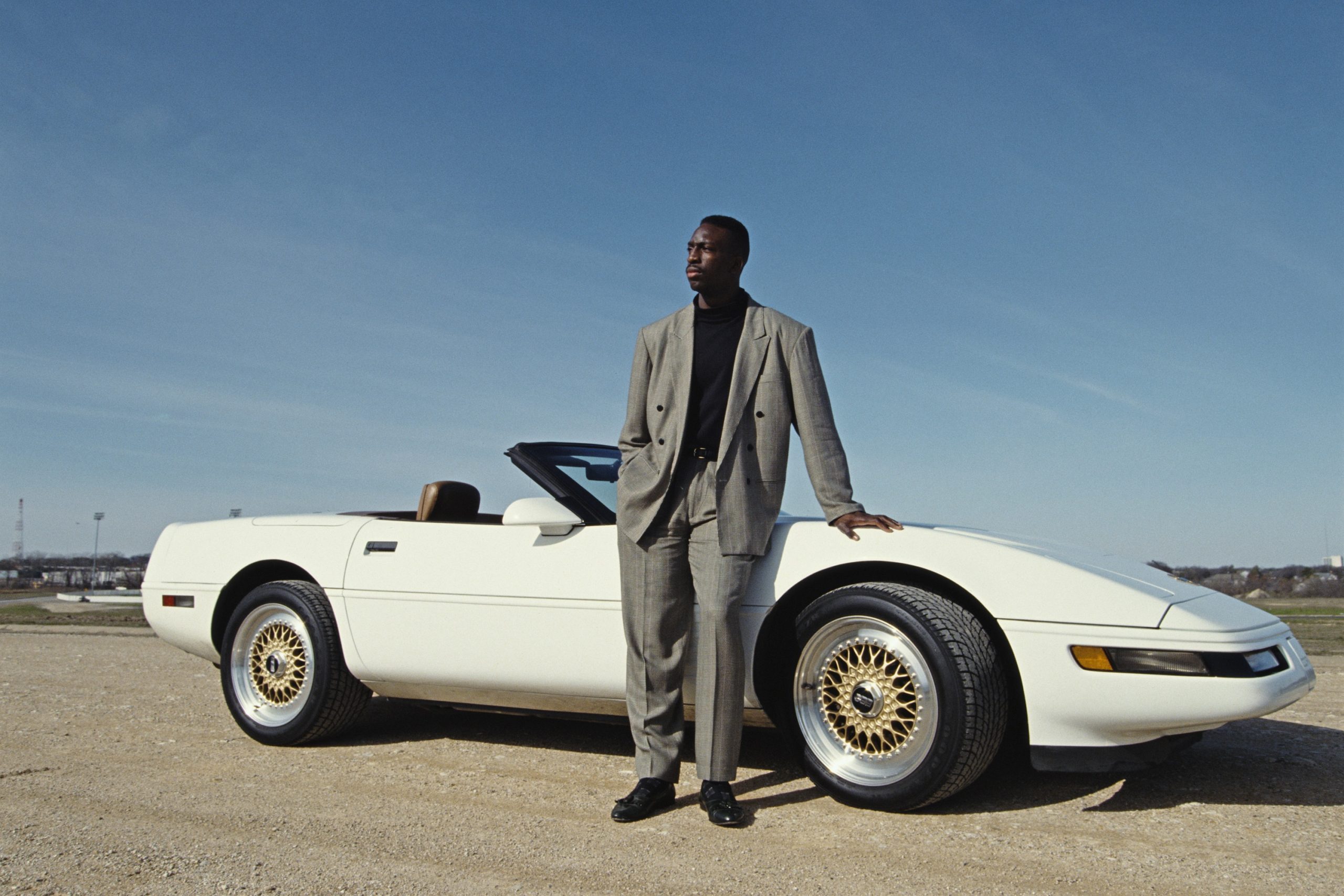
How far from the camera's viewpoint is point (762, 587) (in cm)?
335

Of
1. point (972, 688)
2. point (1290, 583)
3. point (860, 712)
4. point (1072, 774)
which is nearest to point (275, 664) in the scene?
point (860, 712)

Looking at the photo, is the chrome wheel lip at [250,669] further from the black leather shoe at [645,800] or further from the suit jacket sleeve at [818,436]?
the suit jacket sleeve at [818,436]

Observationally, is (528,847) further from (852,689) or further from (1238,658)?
(1238,658)

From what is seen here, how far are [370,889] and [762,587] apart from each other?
1.51 m

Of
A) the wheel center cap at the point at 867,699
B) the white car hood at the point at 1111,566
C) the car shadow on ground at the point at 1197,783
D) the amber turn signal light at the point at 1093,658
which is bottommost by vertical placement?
the car shadow on ground at the point at 1197,783

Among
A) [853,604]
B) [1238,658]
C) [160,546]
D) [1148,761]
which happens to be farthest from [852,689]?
[160,546]

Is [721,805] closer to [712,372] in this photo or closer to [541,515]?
[541,515]

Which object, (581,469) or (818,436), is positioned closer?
(818,436)

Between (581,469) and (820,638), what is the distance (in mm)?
1401

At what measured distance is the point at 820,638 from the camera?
325 cm

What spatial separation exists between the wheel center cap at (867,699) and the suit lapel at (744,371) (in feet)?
2.80

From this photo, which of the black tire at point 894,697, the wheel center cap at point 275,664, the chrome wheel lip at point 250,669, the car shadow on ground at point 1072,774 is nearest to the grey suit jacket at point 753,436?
the black tire at point 894,697

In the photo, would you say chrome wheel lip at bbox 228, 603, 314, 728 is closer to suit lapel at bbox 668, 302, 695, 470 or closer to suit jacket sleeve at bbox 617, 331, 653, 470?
suit jacket sleeve at bbox 617, 331, 653, 470

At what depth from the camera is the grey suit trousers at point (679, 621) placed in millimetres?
3189
